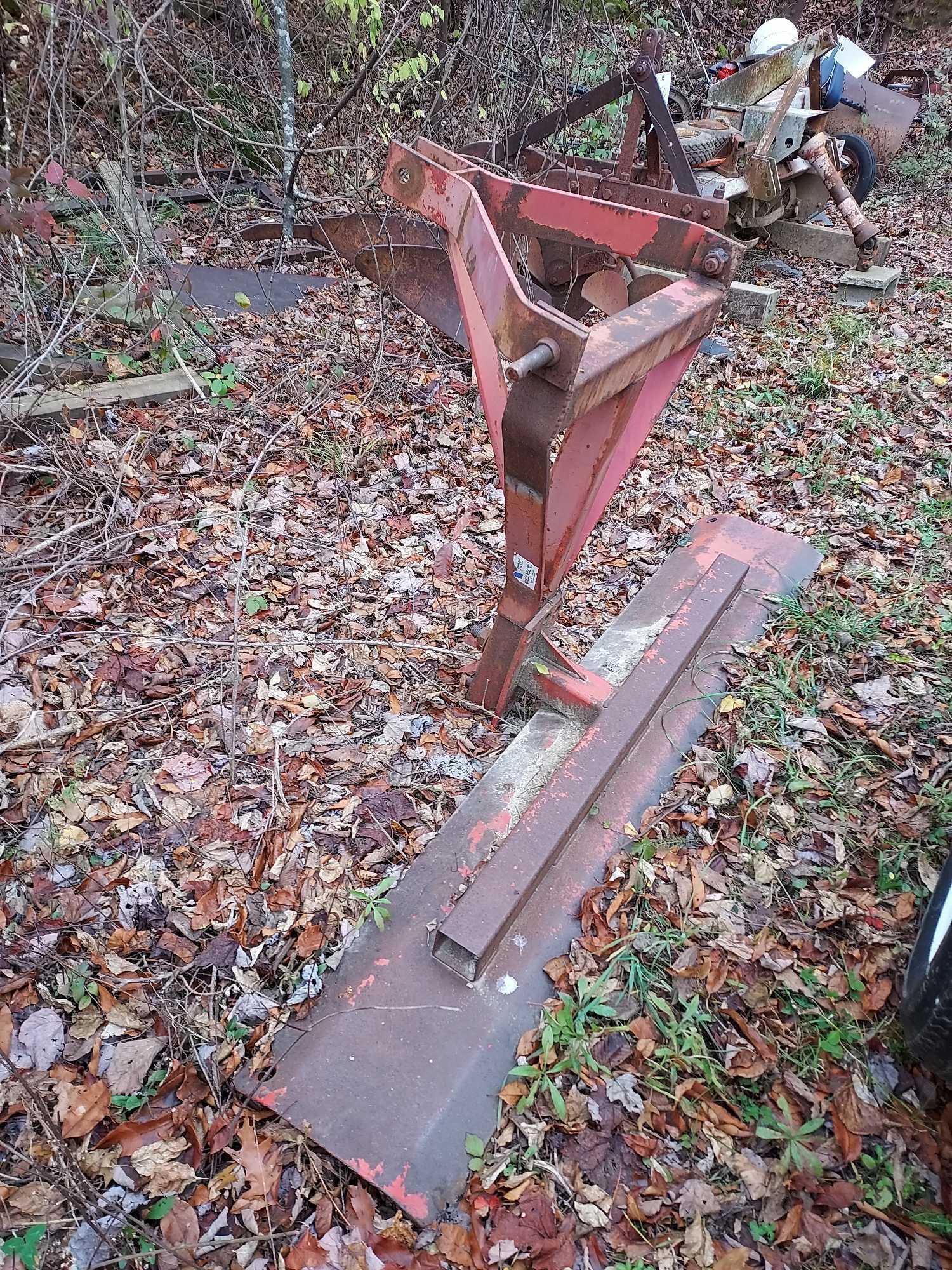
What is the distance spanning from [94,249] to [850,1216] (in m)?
5.46

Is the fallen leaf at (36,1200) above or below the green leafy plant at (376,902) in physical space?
below

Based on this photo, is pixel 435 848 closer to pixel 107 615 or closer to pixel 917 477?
pixel 107 615

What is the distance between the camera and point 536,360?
1520 millimetres

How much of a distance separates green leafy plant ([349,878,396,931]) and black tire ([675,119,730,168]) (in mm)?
5903

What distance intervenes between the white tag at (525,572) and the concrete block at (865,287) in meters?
5.32

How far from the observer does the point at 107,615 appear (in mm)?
2820

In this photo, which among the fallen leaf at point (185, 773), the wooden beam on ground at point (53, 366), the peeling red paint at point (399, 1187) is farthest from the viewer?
the wooden beam on ground at point (53, 366)

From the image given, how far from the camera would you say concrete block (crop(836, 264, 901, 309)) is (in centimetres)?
589

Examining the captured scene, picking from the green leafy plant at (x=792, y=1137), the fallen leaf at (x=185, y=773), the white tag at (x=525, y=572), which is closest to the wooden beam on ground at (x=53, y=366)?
the fallen leaf at (x=185, y=773)

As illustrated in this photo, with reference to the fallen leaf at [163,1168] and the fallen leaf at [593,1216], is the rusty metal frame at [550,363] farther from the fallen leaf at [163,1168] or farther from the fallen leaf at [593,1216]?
the fallen leaf at [163,1168]

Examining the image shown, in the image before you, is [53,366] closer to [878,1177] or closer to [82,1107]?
[82,1107]

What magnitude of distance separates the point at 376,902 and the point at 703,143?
620 cm

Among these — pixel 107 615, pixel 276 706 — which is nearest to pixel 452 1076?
pixel 276 706

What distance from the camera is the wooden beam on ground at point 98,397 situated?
328cm
